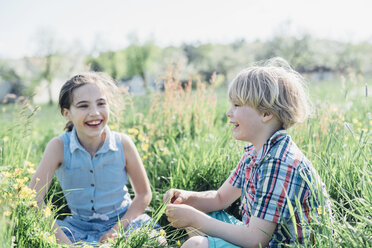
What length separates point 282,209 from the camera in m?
1.55

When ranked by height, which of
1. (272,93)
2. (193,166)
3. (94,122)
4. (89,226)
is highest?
(272,93)

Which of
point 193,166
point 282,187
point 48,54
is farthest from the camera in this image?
point 48,54

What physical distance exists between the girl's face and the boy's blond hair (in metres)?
0.96

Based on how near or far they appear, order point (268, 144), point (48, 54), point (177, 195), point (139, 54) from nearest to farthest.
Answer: point (268, 144) < point (177, 195) < point (48, 54) < point (139, 54)

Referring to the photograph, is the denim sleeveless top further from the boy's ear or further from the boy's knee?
the boy's ear

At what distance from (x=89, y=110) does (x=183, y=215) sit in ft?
3.20

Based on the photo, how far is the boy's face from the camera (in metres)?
1.74

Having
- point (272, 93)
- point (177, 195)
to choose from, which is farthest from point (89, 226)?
→ point (272, 93)

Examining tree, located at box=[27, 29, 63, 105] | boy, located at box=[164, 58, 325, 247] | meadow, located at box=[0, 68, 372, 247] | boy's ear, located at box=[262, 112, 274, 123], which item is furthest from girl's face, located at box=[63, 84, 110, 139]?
tree, located at box=[27, 29, 63, 105]

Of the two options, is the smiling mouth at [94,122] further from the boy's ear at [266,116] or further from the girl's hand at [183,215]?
the boy's ear at [266,116]

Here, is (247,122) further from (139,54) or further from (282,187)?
(139,54)

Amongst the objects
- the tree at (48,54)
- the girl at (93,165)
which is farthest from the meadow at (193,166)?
the tree at (48,54)

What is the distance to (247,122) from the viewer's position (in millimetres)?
1755

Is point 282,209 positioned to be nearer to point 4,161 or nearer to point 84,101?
point 84,101
